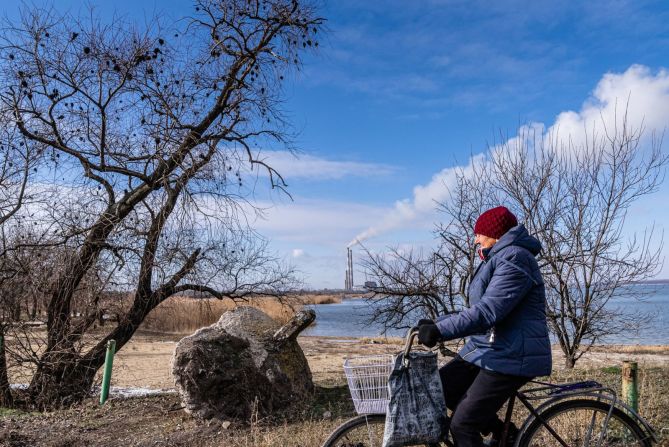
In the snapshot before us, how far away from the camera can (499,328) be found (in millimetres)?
3215

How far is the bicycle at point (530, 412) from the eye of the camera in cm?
324

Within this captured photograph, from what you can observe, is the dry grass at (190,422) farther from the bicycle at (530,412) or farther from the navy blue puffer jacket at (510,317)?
the navy blue puffer jacket at (510,317)

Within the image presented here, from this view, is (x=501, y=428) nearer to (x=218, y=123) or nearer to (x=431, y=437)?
(x=431, y=437)

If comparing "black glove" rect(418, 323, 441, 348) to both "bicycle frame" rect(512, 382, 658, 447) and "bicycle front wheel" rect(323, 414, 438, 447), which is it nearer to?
"bicycle front wheel" rect(323, 414, 438, 447)

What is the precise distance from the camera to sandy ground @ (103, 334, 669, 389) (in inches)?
555

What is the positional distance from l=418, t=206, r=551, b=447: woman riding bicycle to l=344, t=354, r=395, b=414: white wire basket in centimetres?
31

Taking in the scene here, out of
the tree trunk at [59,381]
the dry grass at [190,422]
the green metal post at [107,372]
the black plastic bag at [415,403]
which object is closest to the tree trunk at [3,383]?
the tree trunk at [59,381]

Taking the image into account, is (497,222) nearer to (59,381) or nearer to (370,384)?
(370,384)

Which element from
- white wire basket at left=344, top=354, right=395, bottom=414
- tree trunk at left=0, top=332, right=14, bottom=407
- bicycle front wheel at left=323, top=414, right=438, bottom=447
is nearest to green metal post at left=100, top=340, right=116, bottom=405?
tree trunk at left=0, top=332, right=14, bottom=407

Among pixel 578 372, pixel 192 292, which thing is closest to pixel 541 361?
pixel 578 372

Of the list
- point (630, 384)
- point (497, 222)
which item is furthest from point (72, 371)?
point (497, 222)

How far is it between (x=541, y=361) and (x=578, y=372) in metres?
6.78

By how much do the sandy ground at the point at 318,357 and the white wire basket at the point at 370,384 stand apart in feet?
24.3

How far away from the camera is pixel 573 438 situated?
12.9 feet
